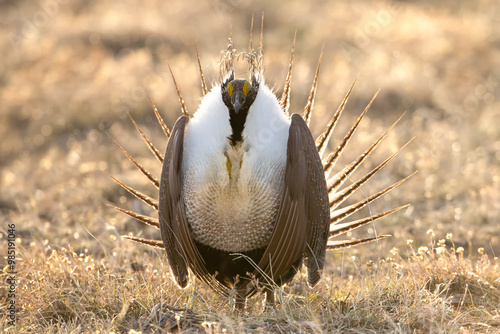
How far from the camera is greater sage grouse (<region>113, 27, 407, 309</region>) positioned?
2668 mm

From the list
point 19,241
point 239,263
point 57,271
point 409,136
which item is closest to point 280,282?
point 239,263

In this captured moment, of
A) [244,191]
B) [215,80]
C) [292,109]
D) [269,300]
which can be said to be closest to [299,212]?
[244,191]

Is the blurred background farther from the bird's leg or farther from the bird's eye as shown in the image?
the bird's leg

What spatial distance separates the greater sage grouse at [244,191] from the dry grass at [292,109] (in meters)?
0.15

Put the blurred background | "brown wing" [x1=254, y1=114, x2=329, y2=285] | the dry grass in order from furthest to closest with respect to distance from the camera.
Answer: the blurred background < the dry grass < "brown wing" [x1=254, y1=114, x2=329, y2=285]

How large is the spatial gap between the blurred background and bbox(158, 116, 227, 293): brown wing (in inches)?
17.6

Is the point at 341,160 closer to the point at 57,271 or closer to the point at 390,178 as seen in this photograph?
the point at 390,178

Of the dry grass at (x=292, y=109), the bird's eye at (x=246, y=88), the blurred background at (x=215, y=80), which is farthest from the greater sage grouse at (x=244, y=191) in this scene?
the blurred background at (x=215, y=80)

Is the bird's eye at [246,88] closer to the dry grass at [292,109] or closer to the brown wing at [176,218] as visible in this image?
the dry grass at [292,109]

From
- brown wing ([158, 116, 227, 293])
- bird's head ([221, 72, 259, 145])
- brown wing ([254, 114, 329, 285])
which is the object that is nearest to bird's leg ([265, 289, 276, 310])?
brown wing ([254, 114, 329, 285])

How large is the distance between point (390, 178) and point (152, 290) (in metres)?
2.76

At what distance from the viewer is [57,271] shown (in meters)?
3.09

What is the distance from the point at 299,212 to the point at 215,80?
76 centimetres

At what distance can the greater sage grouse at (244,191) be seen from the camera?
8.75ft
